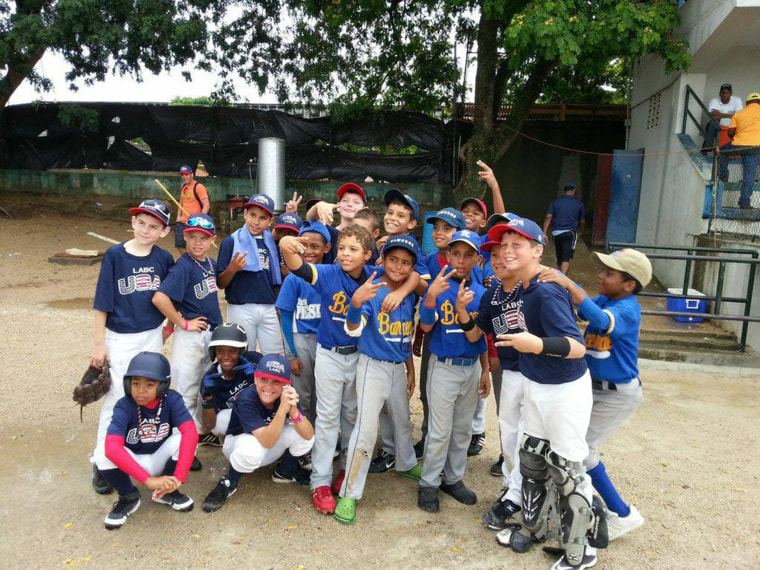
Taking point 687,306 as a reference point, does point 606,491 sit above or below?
below

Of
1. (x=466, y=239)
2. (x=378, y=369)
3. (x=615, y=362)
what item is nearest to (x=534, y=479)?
(x=615, y=362)

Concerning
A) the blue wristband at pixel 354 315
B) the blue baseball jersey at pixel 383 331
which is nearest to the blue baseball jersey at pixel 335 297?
the blue baseball jersey at pixel 383 331

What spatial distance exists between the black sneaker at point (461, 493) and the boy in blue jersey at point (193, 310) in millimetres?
1711

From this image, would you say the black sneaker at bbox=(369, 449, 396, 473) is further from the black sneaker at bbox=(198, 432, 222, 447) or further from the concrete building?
the concrete building

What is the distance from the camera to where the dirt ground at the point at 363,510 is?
3061 millimetres

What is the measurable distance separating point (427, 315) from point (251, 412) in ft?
4.06

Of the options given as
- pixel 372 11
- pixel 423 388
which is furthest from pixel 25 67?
pixel 423 388

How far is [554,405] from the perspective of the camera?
9.59 ft

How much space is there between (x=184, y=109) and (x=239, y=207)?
12.1 feet

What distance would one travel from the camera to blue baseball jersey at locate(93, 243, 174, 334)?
357 cm

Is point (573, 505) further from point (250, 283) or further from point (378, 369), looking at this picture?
point (250, 283)

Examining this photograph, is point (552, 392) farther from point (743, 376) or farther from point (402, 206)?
point (743, 376)

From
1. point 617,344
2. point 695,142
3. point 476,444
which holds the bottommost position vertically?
point 476,444

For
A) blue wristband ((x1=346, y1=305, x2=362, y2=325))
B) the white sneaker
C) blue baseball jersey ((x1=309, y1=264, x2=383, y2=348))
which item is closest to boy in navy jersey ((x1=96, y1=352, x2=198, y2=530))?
blue baseball jersey ((x1=309, y1=264, x2=383, y2=348))
